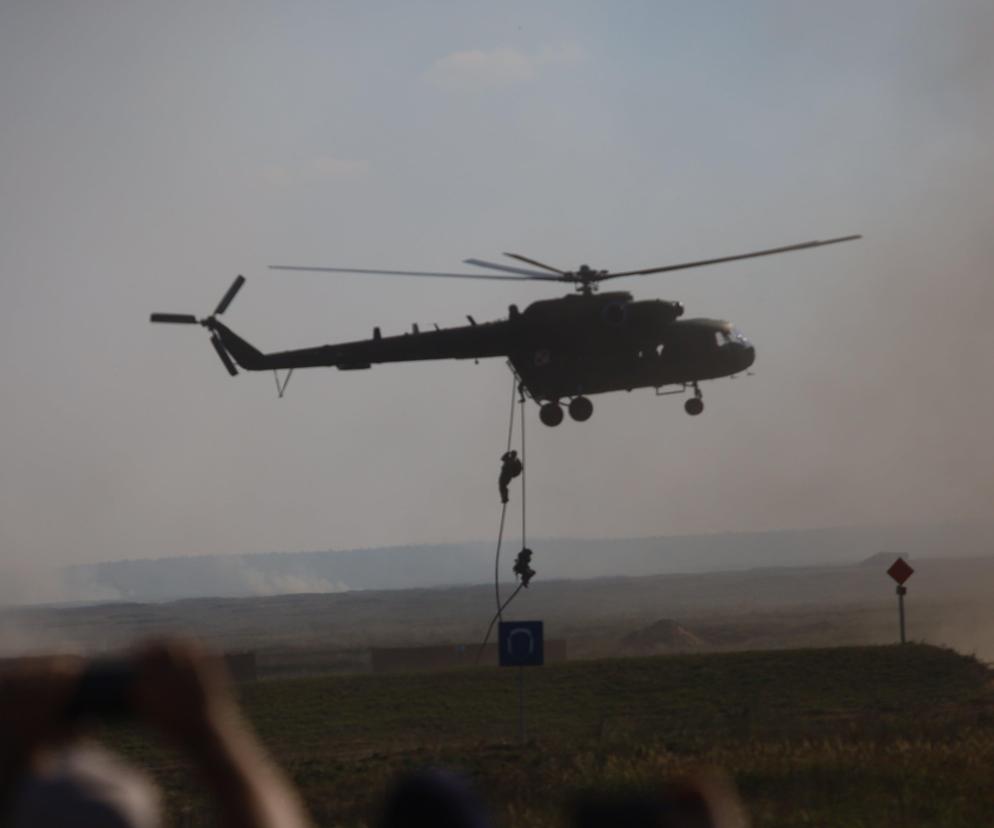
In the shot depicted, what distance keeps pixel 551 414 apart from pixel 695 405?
10.3 ft

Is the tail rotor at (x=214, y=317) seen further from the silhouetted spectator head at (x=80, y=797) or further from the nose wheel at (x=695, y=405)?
the silhouetted spectator head at (x=80, y=797)

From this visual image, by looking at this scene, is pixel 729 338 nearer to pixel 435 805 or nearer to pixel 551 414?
pixel 551 414

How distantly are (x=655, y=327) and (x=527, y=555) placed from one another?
5.55 meters

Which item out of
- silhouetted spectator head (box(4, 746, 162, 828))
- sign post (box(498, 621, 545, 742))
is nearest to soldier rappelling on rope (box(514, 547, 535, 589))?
sign post (box(498, 621, 545, 742))

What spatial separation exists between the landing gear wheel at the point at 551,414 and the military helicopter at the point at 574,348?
0.06 ft

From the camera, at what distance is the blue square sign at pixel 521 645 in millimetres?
28500

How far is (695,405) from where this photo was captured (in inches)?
1298

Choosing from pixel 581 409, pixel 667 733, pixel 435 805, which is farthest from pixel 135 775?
pixel 581 409

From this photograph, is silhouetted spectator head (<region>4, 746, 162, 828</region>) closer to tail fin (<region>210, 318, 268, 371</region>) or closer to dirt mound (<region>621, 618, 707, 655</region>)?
tail fin (<region>210, 318, 268, 371</region>)

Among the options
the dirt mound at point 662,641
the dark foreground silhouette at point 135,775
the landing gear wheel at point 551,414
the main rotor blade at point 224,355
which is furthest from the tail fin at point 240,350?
the dirt mound at point 662,641

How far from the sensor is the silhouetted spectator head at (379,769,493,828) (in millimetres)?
3090

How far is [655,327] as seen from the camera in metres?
32.4

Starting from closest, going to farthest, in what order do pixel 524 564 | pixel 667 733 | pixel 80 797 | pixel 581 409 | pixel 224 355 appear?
1. pixel 80 797
2. pixel 667 733
3. pixel 524 564
4. pixel 581 409
5. pixel 224 355

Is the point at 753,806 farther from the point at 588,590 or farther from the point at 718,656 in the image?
the point at 588,590
